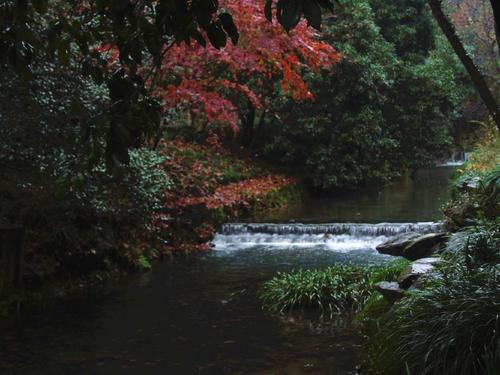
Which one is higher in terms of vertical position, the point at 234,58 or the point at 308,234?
the point at 234,58

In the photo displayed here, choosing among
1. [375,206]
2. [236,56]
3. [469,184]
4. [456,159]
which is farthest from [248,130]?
[456,159]

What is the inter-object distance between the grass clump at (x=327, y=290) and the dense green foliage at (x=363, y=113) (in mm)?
10541

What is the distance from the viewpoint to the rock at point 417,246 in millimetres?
7383

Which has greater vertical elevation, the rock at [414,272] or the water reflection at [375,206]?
the water reflection at [375,206]

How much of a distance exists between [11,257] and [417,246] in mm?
5207

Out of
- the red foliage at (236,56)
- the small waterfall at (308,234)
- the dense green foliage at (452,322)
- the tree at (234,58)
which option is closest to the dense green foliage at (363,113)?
the tree at (234,58)

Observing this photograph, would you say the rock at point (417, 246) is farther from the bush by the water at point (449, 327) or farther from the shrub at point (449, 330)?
the shrub at point (449, 330)

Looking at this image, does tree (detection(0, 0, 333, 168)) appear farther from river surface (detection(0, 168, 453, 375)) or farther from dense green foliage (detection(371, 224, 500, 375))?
river surface (detection(0, 168, 453, 375))

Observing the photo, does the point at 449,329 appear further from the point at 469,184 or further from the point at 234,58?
the point at 234,58

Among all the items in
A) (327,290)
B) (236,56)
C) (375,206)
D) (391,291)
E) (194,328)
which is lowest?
(194,328)

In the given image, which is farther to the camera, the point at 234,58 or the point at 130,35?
the point at 234,58

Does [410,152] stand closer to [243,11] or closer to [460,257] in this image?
[243,11]

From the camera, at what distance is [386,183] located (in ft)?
69.6

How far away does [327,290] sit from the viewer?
7.63 m
